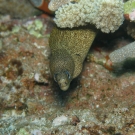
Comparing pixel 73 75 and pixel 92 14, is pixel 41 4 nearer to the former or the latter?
pixel 92 14

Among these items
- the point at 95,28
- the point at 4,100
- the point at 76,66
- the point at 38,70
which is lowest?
the point at 4,100

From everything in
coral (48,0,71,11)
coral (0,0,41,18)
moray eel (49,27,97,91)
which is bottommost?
coral (0,0,41,18)

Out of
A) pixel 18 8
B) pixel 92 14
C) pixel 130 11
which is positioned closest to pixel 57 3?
pixel 92 14

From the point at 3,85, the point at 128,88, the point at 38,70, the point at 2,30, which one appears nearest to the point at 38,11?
the point at 2,30

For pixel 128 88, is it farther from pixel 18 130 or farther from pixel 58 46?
pixel 18 130

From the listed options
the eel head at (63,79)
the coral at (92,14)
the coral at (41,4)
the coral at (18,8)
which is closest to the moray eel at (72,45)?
the coral at (92,14)

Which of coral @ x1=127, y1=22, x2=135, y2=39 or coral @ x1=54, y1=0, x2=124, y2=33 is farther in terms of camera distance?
coral @ x1=127, y1=22, x2=135, y2=39

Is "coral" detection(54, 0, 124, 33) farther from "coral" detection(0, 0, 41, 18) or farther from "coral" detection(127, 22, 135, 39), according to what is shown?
"coral" detection(0, 0, 41, 18)

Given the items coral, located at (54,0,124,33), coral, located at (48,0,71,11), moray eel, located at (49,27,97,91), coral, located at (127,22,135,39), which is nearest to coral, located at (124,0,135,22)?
coral, located at (54,0,124,33)
